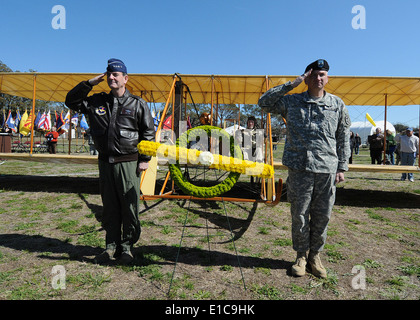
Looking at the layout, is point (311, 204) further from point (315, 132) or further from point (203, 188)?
point (203, 188)

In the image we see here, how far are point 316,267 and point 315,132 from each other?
1.40 metres

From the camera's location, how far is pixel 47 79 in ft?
21.0

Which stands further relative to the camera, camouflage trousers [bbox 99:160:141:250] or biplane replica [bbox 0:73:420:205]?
biplane replica [bbox 0:73:420:205]

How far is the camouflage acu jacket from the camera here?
2.31m

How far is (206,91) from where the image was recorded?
291 inches

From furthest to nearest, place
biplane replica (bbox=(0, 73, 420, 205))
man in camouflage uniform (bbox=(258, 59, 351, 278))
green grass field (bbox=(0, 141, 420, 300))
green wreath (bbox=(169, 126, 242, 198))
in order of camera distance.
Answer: biplane replica (bbox=(0, 73, 420, 205)), green wreath (bbox=(169, 126, 242, 198)), man in camouflage uniform (bbox=(258, 59, 351, 278)), green grass field (bbox=(0, 141, 420, 300))

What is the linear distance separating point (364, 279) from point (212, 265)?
1.61 metres

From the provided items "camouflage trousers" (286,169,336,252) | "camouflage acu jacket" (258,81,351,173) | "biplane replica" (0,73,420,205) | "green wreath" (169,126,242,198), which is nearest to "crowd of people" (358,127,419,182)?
"biplane replica" (0,73,420,205)

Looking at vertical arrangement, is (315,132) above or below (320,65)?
below

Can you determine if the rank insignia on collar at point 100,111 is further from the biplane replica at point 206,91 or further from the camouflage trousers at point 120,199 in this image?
the biplane replica at point 206,91

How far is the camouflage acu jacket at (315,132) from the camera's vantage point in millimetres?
2312

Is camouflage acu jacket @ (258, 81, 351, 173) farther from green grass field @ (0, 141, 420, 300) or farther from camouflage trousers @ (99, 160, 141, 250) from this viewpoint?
camouflage trousers @ (99, 160, 141, 250)

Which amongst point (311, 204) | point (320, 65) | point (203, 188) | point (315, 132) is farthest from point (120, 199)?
point (320, 65)

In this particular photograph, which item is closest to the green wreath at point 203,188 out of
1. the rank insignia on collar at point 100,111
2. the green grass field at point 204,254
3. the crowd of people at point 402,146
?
the green grass field at point 204,254
